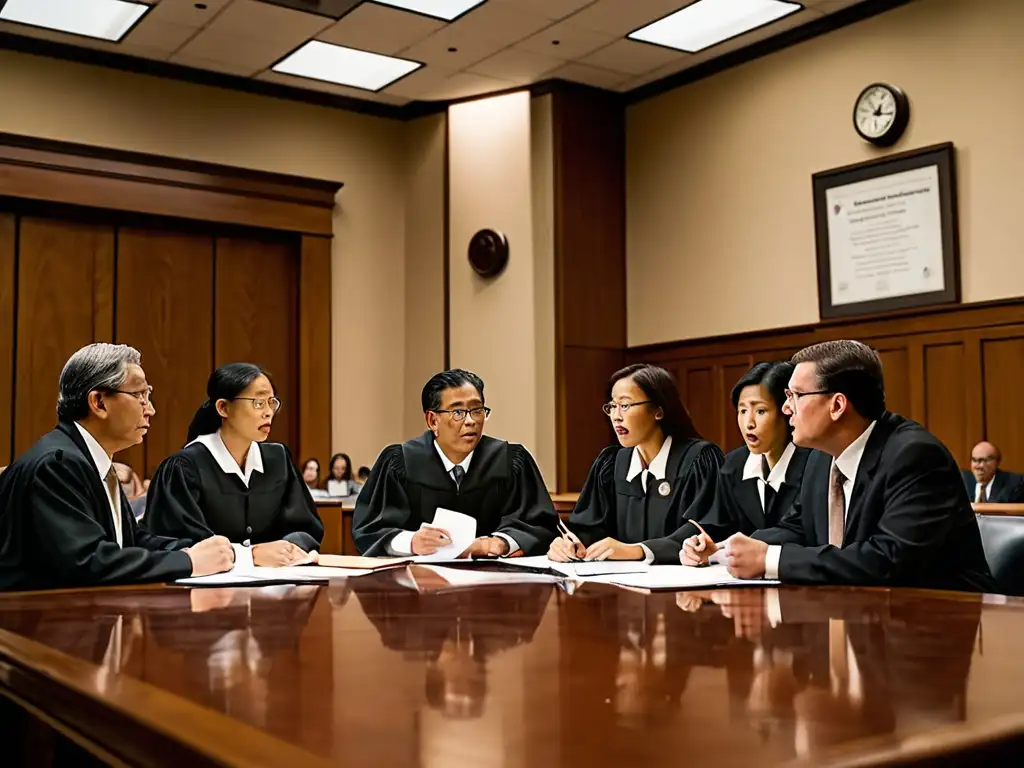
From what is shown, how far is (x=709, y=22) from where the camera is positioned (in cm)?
751

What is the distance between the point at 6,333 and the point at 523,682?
24.3 feet

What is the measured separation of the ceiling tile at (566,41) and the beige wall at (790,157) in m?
1.03

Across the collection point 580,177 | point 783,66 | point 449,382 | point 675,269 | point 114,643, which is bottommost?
point 114,643

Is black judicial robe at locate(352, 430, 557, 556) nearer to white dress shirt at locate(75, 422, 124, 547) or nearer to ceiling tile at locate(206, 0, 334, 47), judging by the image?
white dress shirt at locate(75, 422, 124, 547)

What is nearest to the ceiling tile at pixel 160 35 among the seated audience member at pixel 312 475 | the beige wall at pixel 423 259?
the beige wall at pixel 423 259

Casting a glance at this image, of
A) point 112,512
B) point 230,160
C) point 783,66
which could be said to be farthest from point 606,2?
point 112,512

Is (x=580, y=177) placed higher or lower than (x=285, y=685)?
higher

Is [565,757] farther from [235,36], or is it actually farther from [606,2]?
[235,36]

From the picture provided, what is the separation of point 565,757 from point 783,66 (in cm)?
750

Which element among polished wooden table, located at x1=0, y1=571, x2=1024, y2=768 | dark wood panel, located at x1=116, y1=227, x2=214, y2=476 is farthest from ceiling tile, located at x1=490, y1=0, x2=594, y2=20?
polished wooden table, located at x1=0, y1=571, x2=1024, y2=768

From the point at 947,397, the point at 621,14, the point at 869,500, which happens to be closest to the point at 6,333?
the point at 621,14

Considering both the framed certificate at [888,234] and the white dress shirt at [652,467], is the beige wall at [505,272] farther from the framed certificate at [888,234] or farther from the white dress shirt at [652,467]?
the white dress shirt at [652,467]

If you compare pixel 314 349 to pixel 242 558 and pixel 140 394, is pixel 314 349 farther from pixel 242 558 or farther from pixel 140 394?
pixel 242 558

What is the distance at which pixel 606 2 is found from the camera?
23.1 ft
